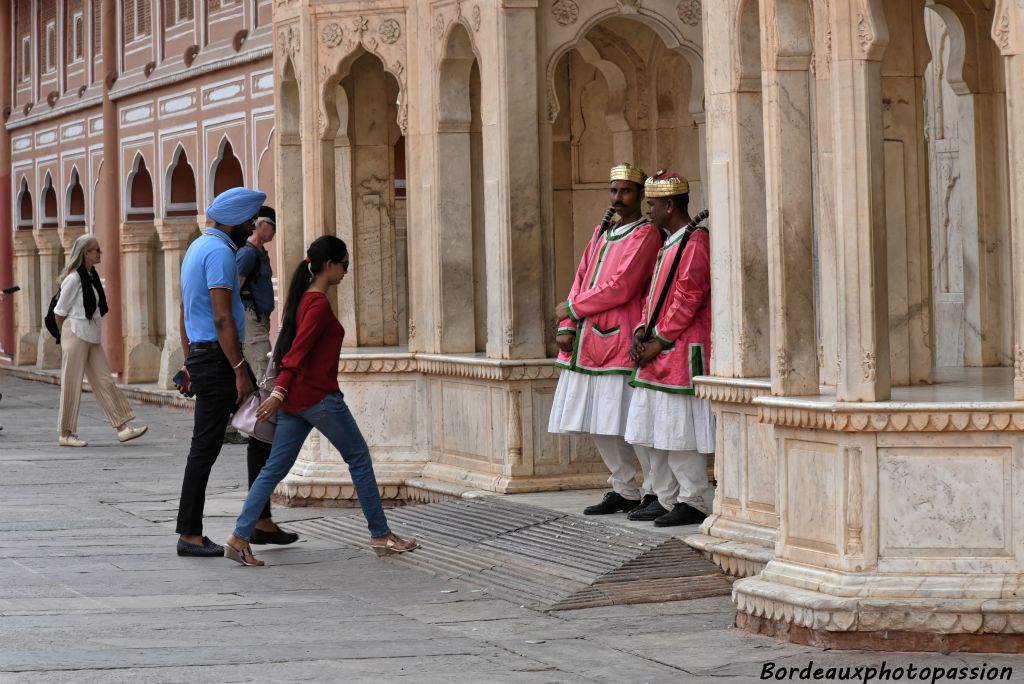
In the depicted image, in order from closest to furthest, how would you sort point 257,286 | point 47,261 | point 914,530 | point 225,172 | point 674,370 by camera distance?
point 914,530, point 674,370, point 257,286, point 225,172, point 47,261

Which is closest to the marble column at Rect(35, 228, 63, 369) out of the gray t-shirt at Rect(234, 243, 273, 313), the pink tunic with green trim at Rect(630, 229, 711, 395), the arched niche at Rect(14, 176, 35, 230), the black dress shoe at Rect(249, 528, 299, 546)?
the arched niche at Rect(14, 176, 35, 230)

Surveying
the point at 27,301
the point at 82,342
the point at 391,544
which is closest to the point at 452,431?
the point at 391,544

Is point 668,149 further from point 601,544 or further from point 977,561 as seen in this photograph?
point 977,561

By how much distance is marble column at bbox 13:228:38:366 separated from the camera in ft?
102

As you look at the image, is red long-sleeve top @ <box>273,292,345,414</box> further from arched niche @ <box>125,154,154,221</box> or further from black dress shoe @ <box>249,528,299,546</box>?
arched niche @ <box>125,154,154,221</box>

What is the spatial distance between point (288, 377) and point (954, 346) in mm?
3517

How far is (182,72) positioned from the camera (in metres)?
22.4

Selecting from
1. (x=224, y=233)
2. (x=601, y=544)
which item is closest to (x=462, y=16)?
(x=224, y=233)

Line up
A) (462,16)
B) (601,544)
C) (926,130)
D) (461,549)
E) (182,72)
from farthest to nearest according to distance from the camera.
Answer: (182,72)
(462,16)
(926,130)
(461,549)
(601,544)

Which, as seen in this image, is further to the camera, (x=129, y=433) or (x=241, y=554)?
(x=129, y=433)

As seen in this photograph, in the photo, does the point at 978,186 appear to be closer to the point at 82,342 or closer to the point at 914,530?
the point at 914,530

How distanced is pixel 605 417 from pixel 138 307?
52.9 feet

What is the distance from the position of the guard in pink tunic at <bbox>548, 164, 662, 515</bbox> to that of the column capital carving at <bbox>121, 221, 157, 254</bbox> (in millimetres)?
15745

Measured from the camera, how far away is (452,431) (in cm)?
1159
